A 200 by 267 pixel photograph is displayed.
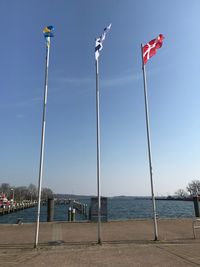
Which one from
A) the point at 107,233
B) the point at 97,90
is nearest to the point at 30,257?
the point at 107,233

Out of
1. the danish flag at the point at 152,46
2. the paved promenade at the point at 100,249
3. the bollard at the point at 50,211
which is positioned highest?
the danish flag at the point at 152,46

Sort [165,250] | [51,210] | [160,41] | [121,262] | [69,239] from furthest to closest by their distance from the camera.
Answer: [51,210], [160,41], [69,239], [165,250], [121,262]

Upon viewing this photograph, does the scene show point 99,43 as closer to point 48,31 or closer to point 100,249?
point 48,31

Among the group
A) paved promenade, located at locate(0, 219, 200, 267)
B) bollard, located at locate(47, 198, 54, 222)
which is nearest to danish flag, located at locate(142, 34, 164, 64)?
paved promenade, located at locate(0, 219, 200, 267)

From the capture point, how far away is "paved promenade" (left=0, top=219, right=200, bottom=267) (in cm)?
849

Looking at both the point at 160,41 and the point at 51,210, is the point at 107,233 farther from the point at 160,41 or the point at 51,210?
the point at 160,41

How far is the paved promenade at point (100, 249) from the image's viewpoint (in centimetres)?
849

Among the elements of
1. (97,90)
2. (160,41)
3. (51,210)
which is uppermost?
(160,41)

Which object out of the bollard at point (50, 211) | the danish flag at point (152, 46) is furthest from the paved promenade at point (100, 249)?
the danish flag at point (152, 46)

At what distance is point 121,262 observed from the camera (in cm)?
845

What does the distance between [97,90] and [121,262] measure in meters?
8.85

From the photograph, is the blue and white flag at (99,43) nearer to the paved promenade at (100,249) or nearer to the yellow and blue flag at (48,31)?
the yellow and blue flag at (48,31)

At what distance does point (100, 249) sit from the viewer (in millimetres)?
10508

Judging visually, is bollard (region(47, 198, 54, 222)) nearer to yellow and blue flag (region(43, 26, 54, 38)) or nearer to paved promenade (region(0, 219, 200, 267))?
paved promenade (region(0, 219, 200, 267))
